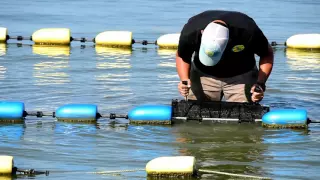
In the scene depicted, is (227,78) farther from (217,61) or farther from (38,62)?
(38,62)

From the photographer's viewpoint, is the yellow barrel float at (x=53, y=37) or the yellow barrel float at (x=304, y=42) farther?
the yellow barrel float at (x=53, y=37)

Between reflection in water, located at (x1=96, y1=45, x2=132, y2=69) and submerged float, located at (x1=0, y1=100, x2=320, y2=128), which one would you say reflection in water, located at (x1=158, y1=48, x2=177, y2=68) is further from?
submerged float, located at (x1=0, y1=100, x2=320, y2=128)

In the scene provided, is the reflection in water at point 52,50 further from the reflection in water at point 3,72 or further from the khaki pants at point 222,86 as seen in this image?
the khaki pants at point 222,86

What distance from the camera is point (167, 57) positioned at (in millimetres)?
17312

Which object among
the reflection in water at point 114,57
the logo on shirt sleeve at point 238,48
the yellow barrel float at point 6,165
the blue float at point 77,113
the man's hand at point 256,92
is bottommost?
the yellow barrel float at point 6,165

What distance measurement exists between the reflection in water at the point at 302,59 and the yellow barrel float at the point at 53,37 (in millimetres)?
4335

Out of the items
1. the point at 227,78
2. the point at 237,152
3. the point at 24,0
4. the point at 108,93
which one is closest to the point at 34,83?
the point at 108,93

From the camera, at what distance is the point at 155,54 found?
699 inches

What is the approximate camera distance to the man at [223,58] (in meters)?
10.6

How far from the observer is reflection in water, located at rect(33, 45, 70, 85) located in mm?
14688

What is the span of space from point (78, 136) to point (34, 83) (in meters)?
3.64

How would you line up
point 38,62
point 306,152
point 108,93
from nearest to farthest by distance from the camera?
point 306,152
point 108,93
point 38,62

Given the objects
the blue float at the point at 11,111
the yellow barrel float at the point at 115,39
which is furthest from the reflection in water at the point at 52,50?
the blue float at the point at 11,111

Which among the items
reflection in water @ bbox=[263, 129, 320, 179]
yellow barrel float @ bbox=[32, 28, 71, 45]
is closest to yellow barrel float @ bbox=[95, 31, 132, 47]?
yellow barrel float @ bbox=[32, 28, 71, 45]
